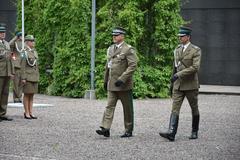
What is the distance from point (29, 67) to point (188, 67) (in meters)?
4.24

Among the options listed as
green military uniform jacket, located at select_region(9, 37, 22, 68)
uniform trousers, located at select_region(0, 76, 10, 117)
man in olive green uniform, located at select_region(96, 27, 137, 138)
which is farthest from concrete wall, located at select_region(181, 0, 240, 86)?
man in olive green uniform, located at select_region(96, 27, 137, 138)

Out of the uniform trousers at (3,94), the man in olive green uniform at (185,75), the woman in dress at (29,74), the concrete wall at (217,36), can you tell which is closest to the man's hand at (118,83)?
the man in olive green uniform at (185,75)

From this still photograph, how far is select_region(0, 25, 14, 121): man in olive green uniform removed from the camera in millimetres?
13031

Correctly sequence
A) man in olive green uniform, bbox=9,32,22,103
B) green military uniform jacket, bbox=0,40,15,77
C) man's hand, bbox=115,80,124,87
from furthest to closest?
man in olive green uniform, bbox=9,32,22,103, green military uniform jacket, bbox=0,40,15,77, man's hand, bbox=115,80,124,87

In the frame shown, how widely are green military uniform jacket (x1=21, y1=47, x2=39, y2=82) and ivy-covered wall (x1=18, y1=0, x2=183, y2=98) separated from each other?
21.0 feet

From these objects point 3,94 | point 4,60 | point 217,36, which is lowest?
point 3,94

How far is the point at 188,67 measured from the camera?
10.6 metres

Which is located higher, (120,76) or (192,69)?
(192,69)

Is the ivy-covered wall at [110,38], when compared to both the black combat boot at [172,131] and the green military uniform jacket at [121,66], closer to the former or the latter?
the green military uniform jacket at [121,66]

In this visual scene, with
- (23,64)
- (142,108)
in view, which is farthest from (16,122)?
(142,108)

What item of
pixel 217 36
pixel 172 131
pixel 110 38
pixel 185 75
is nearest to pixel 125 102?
pixel 172 131

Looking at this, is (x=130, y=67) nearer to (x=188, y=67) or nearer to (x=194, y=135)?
(x=188, y=67)

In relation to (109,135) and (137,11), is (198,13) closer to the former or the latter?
(137,11)

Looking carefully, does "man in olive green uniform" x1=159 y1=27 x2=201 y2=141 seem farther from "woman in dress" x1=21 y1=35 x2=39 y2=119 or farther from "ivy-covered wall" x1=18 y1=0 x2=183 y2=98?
"ivy-covered wall" x1=18 y1=0 x2=183 y2=98
